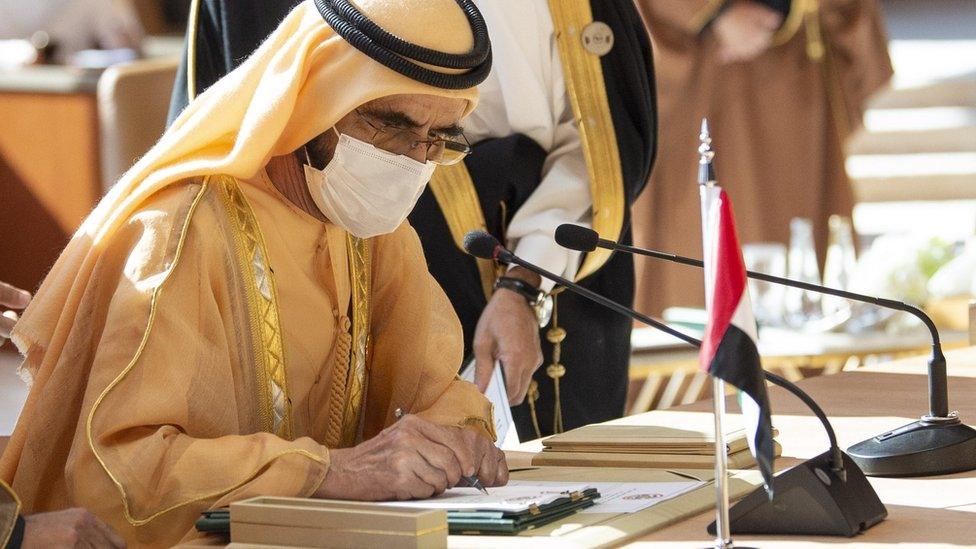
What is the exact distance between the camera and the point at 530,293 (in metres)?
3.16

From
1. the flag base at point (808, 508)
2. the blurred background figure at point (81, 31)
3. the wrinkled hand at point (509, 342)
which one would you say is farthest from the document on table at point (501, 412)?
the blurred background figure at point (81, 31)

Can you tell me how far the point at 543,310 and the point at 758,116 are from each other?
401cm

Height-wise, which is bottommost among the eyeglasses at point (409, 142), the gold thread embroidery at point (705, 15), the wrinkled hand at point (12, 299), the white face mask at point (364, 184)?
the wrinkled hand at point (12, 299)

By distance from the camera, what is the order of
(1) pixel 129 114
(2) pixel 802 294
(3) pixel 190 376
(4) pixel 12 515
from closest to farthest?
(4) pixel 12 515 → (3) pixel 190 376 → (1) pixel 129 114 → (2) pixel 802 294

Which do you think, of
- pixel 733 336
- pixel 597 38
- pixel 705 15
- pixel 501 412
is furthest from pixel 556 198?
pixel 705 15

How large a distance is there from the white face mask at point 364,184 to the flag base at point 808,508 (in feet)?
2.43

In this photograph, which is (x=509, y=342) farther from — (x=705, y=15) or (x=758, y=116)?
(x=758, y=116)

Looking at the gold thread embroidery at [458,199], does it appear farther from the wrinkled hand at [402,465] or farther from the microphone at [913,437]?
the wrinkled hand at [402,465]

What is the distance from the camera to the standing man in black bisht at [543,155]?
128 inches

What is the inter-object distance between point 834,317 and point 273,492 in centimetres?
394

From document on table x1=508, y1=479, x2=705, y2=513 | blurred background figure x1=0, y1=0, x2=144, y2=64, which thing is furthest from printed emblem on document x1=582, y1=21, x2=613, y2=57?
blurred background figure x1=0, y1=0, x2=144, y2=64

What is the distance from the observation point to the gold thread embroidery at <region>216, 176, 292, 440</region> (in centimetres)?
216

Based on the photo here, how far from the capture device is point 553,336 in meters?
3.38

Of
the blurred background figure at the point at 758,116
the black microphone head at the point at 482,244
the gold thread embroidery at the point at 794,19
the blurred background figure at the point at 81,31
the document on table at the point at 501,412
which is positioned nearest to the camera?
the black microphone head at the point at 482,244
